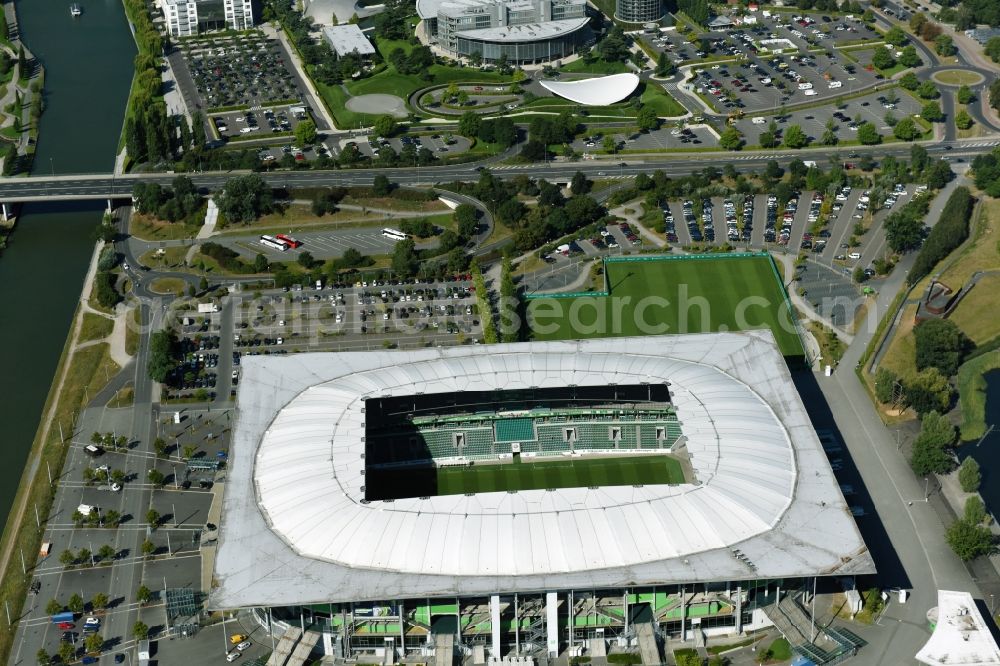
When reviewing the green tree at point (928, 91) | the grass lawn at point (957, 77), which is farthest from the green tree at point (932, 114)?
the grass lawn at point (957, 77)

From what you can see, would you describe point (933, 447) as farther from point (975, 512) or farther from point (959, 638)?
point (959, 638)

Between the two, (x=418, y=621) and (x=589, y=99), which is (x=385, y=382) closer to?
(x=418, y=621)

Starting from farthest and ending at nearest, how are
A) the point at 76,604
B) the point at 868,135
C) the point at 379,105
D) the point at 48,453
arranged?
the point at 379,105, the point at 868,135, the point at 48,453, the point at 76,604

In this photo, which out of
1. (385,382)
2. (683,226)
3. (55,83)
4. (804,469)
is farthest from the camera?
(55,83)

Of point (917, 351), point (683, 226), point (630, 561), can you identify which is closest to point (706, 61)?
point (683, 226)

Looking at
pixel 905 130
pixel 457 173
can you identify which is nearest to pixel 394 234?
pixel 457 173
